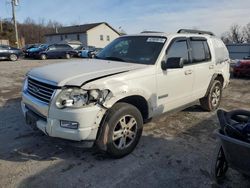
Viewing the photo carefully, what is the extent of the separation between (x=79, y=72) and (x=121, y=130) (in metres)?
1.05

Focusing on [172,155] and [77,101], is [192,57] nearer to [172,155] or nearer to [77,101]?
[172,155]

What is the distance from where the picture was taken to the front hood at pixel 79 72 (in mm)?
3717

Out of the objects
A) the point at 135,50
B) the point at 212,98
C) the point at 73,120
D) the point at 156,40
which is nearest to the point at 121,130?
the point at 73,120

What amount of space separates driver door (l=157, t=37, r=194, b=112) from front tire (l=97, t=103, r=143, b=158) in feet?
2.39

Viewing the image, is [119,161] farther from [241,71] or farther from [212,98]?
[241,71]

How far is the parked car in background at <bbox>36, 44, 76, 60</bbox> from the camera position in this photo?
2535 cm

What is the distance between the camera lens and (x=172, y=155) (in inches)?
166

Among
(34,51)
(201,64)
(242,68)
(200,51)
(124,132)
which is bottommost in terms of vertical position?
(124,132)

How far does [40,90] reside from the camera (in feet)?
13.1

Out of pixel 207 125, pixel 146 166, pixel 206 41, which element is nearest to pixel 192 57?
pixel 206 41

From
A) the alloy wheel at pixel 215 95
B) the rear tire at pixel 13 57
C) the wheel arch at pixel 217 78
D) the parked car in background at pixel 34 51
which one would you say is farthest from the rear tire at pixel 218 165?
the parked car in background at pixel 34 51

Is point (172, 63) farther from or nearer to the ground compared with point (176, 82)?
farther from the ground

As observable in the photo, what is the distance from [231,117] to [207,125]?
252 cm

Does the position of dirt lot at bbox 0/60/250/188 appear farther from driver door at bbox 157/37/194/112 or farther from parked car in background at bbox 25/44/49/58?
parked car in background at bbox 25/44/49/58
